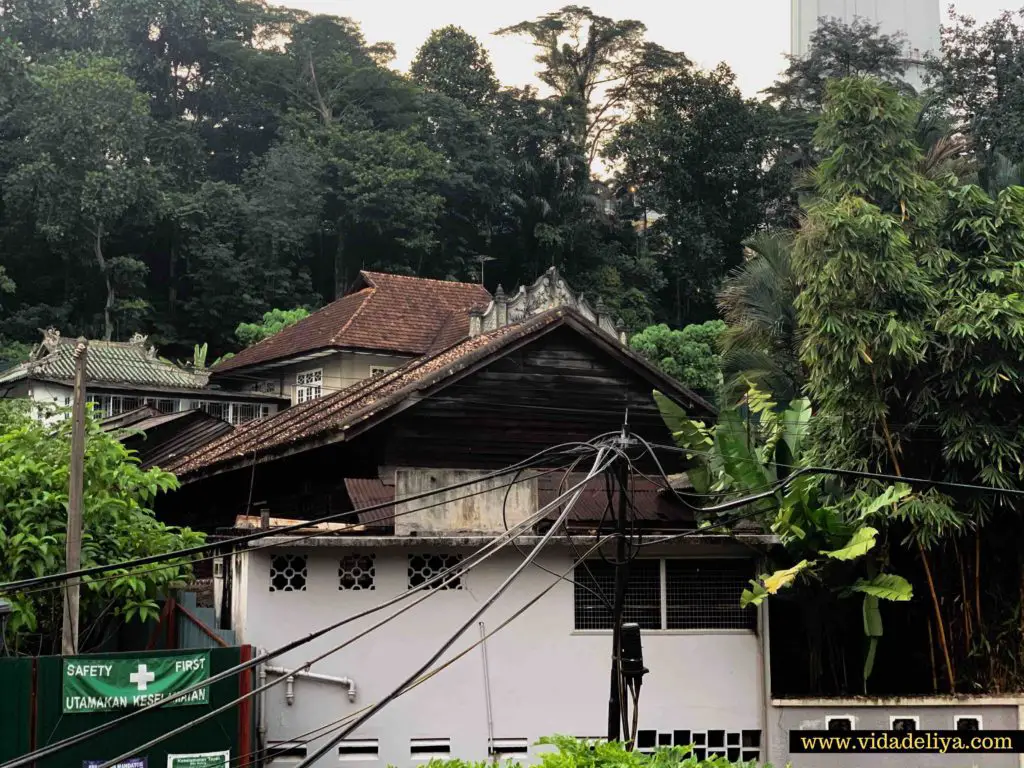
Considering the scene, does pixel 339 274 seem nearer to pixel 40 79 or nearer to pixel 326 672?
pixel 40 79

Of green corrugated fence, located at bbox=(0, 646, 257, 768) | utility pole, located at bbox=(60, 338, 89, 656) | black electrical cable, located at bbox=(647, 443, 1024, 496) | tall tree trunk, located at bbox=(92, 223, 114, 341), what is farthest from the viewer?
tall tree trunk, located at bbox=(92, 223, 114, 341)

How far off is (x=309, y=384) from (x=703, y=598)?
2600 centimetres

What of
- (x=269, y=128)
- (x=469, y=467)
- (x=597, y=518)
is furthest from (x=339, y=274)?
(x=597, y=518)

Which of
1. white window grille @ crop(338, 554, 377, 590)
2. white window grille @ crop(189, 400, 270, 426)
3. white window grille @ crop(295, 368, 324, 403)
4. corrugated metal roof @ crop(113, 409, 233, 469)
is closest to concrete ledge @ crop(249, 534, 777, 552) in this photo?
white window grille @ crop(338, 554, 377, 590)

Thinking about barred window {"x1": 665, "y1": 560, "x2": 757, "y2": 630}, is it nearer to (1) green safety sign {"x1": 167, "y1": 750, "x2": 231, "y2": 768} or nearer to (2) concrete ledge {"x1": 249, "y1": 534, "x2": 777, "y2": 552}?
(2) concrete ledge {"x1": 249, "y1": 534, "x2": 777, "y2": 552}

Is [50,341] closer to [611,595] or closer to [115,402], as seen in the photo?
[115,402]

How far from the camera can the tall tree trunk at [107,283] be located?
52219mm

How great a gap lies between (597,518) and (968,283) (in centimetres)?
581

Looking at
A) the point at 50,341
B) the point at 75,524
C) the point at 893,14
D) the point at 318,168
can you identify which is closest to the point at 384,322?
the point at 50,341

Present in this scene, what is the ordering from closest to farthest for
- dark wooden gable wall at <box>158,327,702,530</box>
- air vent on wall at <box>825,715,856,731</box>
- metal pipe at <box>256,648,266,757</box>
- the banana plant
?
metal pipe at <box>256,648,266,757</box> → the banana plant → air vent on wall at <box>825,715,856,731</box> → dark wooden gable wall at <box>158,327,702,530</box>

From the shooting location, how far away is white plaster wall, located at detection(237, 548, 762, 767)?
49.1 feet

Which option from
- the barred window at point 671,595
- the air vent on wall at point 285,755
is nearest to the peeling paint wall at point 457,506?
the barred window at point 671,595

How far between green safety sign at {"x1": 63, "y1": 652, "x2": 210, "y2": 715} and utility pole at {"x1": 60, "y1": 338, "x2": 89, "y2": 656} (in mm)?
621

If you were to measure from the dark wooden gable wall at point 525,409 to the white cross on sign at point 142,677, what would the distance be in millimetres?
6729
